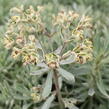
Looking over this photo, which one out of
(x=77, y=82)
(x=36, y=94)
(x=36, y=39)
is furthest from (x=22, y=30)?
(x=77, y=82)

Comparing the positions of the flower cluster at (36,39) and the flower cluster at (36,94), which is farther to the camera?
the flower cluster at (36,94)

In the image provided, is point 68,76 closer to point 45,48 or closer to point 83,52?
point 83,52

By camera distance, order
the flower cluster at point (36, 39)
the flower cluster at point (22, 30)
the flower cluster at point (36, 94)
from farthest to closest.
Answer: the flower cluster at point (36, 94)
the flower cluster at point (22, 30)
the flower cluster at point (36, 39)

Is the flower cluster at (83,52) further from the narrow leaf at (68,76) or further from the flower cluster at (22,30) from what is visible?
the flower cluster at (22,30)

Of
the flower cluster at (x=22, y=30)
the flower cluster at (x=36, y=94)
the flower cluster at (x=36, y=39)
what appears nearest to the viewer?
the flower cluster at (x=36, y=39)

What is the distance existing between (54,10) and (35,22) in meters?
0.88

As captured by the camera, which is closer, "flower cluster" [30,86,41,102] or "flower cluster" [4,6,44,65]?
"flower cluster" [4,6,44,65]

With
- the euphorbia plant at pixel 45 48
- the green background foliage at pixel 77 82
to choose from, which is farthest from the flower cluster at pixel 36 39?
the green background foliage at pixel 77 82

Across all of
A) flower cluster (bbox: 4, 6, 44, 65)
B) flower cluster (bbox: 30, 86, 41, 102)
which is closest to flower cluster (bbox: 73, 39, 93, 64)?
flower cluster (bbox: 4, 6, 44, 65)

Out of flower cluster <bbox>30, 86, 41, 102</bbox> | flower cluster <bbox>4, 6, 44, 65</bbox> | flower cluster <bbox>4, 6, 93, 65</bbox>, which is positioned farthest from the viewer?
flower cluster <bbox>30, 86, 41, 102</bbox>

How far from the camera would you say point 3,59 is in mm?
2111

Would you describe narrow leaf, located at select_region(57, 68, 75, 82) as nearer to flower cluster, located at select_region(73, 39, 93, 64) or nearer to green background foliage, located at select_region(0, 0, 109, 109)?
flower cluster, located at select_region(73, 39, 93, 64)

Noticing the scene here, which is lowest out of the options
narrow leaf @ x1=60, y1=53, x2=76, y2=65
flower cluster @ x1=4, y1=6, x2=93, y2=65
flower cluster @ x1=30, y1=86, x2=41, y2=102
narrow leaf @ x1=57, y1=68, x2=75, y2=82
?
flower cluster @ x1=30, y1=86, x2=41, y2=102

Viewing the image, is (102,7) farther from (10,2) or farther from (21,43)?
(21,43)
